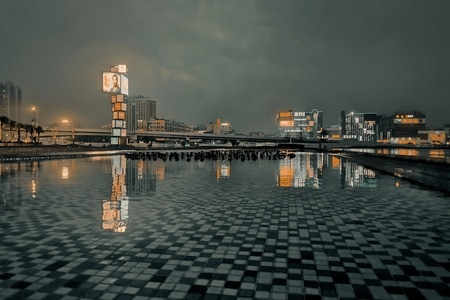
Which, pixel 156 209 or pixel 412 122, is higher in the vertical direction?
pixel 412 122

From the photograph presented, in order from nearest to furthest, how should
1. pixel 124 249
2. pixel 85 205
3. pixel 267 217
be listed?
pixel 124 249
pixel 267 217
pixel 85 205

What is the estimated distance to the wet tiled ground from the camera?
4426 millimetres

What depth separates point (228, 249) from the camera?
6.10 m

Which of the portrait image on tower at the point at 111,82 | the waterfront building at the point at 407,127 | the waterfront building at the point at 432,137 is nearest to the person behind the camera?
the portrait image on tower at the point at 111,82

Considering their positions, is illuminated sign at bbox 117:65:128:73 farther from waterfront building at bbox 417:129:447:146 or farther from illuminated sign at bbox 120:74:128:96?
waterfront building at bbox 417:129:447:146

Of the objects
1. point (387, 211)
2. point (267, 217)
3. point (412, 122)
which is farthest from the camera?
point (412, 122)

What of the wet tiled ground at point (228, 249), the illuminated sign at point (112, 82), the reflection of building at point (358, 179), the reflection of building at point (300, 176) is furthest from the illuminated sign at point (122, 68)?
the wet tiled ground at point (228, 249)

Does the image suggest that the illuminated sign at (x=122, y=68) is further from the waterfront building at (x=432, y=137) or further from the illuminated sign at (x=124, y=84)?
the waterfront building at (x=432, y=137)

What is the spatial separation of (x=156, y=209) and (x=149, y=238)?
309cm

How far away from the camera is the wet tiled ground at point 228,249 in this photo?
4426 mm

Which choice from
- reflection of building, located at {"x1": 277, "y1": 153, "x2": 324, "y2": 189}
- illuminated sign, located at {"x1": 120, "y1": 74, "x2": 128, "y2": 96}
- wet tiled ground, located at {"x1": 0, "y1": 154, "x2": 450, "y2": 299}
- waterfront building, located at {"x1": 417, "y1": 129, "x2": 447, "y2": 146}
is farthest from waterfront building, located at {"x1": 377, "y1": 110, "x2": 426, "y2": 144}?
wet tiled ground, located at {"x1": 0, "y1": 154, "x2": 450, "y2": 299}

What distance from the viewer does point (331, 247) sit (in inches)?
246

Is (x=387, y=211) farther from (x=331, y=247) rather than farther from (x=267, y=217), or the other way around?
(x=331, y=247)

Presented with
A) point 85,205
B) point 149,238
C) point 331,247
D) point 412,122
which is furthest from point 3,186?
point 412,122
